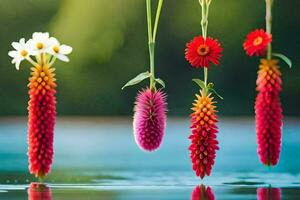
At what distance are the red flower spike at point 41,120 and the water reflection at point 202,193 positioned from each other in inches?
16.3

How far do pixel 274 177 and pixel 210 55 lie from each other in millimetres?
794

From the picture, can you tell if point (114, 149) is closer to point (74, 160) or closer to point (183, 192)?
point (74, 160)

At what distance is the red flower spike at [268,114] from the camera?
2.28 m

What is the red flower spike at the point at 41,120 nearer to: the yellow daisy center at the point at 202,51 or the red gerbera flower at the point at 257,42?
the yellow daisy center at the point at 202,51

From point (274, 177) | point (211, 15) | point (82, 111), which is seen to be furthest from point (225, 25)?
point (274, 177)

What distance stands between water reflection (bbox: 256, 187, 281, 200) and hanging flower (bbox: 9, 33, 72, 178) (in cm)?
57

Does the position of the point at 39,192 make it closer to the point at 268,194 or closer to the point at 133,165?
the point at 268,194

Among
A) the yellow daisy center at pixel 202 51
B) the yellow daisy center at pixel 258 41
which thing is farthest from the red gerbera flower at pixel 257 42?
the yellow daisy center at pixel 202 51

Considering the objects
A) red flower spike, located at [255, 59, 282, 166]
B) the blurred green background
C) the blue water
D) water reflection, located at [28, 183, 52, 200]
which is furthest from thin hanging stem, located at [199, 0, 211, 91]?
the blurred green background

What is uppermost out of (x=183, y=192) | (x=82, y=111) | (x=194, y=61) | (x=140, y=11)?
(x=140, y=11)

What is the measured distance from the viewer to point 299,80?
5.70 m

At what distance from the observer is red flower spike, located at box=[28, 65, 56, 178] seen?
236 centimetres

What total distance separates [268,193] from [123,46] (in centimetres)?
290

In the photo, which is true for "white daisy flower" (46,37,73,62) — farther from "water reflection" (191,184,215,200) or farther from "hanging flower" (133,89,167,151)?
"water reflection" (191,184,215,200)
